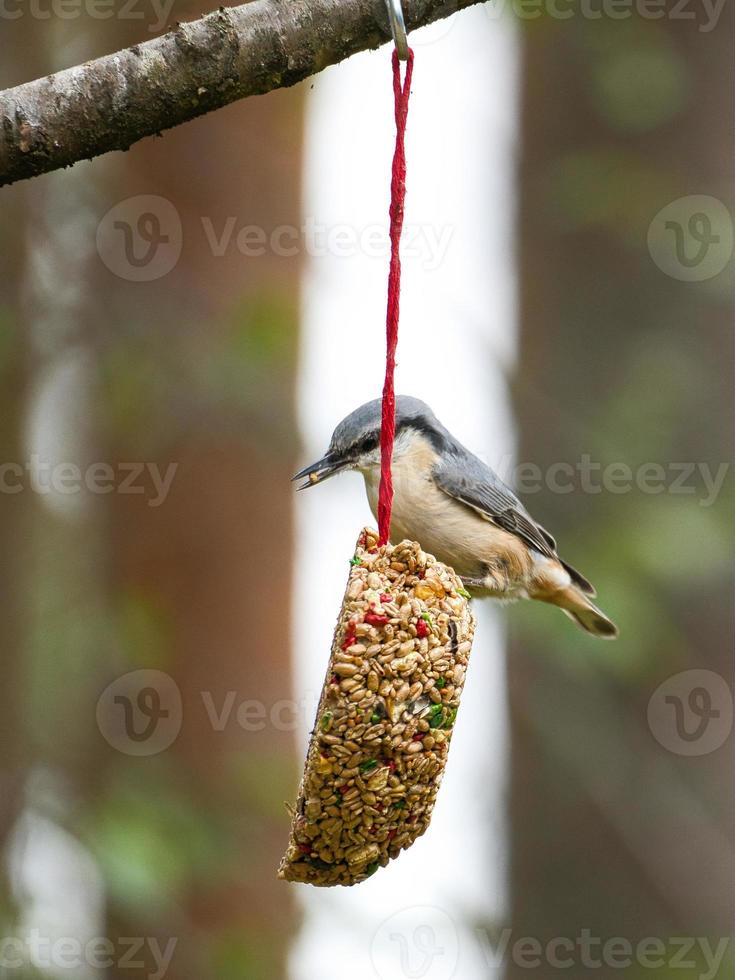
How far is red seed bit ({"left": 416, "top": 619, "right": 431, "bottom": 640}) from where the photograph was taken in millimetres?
1887

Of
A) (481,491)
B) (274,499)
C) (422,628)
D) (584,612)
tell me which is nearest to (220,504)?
(274,499)

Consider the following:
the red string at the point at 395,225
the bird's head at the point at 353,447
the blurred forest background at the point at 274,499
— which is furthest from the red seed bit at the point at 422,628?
the blurred forest background at the point at 274,499

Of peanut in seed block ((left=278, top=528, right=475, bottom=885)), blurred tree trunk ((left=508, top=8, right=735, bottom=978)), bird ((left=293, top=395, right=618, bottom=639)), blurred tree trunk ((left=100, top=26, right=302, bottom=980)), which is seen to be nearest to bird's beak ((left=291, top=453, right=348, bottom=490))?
bird ((left=293, top=395, right=618, bottom=639))

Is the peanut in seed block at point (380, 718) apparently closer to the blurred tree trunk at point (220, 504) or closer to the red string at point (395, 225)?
the red string at point (395, 225)

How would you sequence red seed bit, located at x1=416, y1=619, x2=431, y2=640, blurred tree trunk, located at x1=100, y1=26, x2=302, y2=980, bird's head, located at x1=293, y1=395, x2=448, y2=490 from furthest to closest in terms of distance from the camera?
1. blurred tree trunk, located at x1=100, y1=26, x2=302, y2=980
2. bird's head, located at x1=293, y1=395, x2=448, y2=490
3. red seed bit, located at x1=416, y1=619, x2=431, y2=640

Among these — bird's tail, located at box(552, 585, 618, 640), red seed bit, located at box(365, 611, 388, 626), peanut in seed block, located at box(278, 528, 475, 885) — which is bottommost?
peanut in seed block, located at box(278, 528, 475, 885)

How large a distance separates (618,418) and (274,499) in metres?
1.18

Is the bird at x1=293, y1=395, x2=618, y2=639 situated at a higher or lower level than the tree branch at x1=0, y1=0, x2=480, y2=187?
lower

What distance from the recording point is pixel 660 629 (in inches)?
143

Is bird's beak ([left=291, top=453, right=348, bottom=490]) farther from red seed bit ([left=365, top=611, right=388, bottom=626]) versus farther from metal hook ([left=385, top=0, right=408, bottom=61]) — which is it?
metal hook ([left=385, top=0, right=408, bottom=61])

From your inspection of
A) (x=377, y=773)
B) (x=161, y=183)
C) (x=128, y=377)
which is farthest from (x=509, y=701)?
(x=377, y=773)

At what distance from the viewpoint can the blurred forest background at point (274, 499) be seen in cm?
364

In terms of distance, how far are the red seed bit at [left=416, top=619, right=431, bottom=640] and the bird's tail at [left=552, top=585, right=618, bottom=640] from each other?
1282 mm

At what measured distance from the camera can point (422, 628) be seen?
74.5 inches
